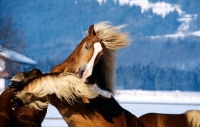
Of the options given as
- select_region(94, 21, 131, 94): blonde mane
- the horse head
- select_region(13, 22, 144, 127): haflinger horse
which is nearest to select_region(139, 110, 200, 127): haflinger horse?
select_region(13, 22, 144, 127): haflinger horse

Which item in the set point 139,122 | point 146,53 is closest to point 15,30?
point 146,53

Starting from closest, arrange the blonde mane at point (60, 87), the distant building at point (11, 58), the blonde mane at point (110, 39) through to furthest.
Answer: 1. the blonde mane at point (60, 87)
2. the blonde mane at point (110, 39)
3. the distant building at point (11, 58)

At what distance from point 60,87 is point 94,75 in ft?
0.58

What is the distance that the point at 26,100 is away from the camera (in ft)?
7.64

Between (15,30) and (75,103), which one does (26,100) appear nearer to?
(75,103)

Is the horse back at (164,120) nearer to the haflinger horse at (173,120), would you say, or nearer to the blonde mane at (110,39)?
the haflinger horse at (173,120)

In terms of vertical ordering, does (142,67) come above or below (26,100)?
below

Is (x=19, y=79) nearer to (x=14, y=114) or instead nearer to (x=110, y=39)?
(x=14, y=114)

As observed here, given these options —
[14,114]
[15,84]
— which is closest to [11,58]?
[14,114]

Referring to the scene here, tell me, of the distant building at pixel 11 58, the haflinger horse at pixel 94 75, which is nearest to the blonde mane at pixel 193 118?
the haflinger horse at pixel 94 75

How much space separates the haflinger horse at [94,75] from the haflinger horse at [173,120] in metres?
0.25

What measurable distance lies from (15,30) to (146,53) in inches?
173

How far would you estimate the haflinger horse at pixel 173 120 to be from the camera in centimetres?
268

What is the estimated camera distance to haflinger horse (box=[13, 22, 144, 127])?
2.32 meters
